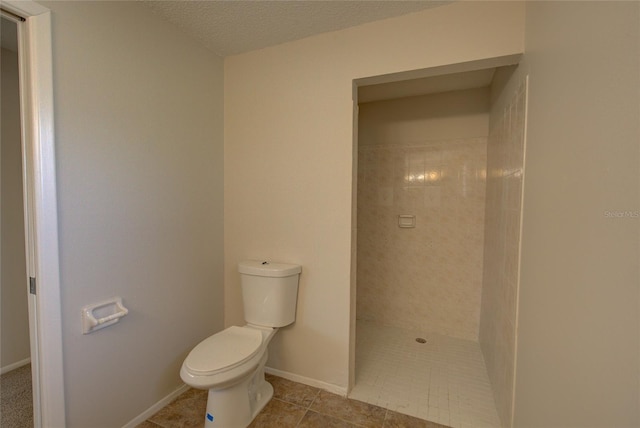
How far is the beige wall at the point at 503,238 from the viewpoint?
4.46 ft

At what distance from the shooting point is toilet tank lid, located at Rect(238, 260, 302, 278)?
176cm

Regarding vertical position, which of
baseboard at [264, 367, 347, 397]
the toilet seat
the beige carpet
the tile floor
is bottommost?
the tile floor

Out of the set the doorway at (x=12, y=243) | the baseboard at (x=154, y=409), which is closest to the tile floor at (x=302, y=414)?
the baseboard at (x=154, y=409)

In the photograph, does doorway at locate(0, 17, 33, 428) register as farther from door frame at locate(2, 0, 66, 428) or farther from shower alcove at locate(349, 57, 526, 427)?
shower alcove at locate(349, 57, 526, 427)

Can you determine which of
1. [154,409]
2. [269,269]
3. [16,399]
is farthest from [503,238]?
[16,399]

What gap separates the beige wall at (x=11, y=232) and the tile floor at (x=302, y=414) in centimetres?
130

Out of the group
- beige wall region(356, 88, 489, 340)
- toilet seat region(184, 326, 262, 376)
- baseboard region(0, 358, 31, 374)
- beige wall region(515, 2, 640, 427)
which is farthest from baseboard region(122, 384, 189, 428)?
beige wall region(515, 2, 640, 427)

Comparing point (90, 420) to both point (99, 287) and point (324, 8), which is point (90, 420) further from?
point (324, 8)

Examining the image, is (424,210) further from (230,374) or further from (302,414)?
(230,374)

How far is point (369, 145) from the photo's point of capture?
281 cm

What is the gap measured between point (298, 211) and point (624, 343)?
1524 mm

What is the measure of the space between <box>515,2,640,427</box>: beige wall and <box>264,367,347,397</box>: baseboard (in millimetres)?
1010

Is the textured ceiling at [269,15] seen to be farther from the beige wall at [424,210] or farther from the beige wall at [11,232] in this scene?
the beige wall at [11,232]

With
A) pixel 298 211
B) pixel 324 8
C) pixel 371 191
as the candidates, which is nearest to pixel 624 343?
pixel 298 211
